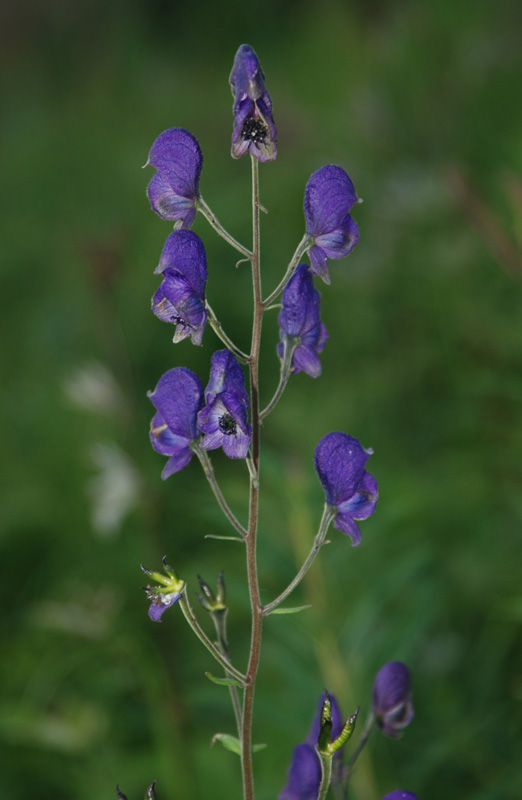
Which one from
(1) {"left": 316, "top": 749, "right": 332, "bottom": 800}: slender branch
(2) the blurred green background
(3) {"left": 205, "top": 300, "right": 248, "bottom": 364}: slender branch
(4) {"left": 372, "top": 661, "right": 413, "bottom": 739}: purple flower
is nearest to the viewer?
(1) {"left": 316, "top": 749, "right": 332, "bottom": 800}: slender branch

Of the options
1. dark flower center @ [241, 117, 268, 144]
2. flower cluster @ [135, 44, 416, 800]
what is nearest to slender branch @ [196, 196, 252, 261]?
flower cluster @ [135, 44, 416, 800]

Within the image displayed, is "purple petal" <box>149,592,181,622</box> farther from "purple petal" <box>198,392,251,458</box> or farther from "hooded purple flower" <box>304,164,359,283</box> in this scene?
"hooded purple flower" <box>304,164,359,283</box>

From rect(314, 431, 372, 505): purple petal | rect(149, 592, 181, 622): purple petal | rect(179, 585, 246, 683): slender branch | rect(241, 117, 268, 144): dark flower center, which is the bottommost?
rect(179, 585, 246, 683): slender branch

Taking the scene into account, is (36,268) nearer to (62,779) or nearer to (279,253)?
(279,253)

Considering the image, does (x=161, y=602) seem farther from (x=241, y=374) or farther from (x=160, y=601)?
(x=241, y=374)

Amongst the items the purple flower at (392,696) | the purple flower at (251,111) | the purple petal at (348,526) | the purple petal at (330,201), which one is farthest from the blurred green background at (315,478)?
the purple flower at (251,111)

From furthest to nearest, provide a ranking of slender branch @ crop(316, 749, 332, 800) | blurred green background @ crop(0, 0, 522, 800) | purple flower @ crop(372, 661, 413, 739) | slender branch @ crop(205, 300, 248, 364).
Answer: blurred green background @ crop(0, 0, 522, 800) → purple flower @ crop(372, 661, 413, 739) → slender branch @ crop(205, 300, 248, 364) → slender branch @ crop(316, 749, 332, 800)

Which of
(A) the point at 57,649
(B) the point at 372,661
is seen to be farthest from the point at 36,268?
(B) the point at 372,661

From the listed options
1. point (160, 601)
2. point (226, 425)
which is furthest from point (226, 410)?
point (160, 601)
